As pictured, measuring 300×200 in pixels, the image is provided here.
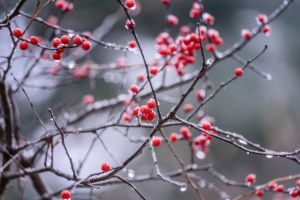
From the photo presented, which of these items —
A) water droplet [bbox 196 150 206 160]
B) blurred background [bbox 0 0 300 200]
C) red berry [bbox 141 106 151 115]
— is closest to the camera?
red berry [bbox 141 106 151 115]

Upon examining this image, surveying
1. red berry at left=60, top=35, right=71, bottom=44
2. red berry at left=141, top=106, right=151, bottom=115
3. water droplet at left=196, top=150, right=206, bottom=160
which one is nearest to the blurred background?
water droplet at left=196, top=150, right=206, bottom=160

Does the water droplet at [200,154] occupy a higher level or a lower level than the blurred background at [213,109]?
lower

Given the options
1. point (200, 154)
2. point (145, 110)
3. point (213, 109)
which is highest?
point (213, 109)

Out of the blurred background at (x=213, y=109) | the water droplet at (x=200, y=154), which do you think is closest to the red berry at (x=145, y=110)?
the water droplet at (x=200, y=154)

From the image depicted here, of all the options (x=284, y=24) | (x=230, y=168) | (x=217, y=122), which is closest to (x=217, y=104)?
(x=217, y=122)

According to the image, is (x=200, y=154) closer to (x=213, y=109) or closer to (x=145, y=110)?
(x=145, y=110)

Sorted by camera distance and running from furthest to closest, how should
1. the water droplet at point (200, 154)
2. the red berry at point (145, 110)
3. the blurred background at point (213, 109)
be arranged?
the blurred background at point (213, 109) < the water droplet at point (200, 154) < the red berry at point (145, 110)

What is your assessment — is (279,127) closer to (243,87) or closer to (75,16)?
(243,87)

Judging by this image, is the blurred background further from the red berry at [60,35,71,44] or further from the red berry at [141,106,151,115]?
the red berry at [141,106,151,115]

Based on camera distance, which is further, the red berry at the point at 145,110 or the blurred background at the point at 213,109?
the blurred background at the point at 213,109

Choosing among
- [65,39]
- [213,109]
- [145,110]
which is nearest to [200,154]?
[145,110]

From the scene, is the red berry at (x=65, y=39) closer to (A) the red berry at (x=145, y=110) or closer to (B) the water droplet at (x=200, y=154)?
(A) the red berry at (x=145, y=110)
